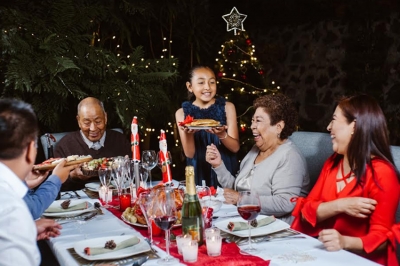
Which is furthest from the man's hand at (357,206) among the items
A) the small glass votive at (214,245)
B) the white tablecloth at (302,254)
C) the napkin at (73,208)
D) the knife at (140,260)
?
the napkin at (73,208)

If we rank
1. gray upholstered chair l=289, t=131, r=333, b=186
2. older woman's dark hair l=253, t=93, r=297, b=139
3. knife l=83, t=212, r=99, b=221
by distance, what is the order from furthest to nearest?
gray upholstered chair l=289, t=131, r=333, b=186 < older woman's dark hair l=253, t=93, r=297, b=139 < knife l=83, t=212, r=99, b=221

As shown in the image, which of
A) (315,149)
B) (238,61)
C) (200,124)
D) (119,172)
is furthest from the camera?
(238,61)

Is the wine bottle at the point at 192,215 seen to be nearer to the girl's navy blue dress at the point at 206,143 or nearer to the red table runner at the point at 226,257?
the red table runner at the point at 226,257

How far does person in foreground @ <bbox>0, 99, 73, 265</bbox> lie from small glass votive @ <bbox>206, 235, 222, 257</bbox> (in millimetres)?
547

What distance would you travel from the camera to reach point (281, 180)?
7.71ft

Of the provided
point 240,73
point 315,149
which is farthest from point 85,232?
point 240,73

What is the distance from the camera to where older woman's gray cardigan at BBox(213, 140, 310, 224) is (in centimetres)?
228

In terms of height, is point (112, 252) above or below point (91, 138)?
below

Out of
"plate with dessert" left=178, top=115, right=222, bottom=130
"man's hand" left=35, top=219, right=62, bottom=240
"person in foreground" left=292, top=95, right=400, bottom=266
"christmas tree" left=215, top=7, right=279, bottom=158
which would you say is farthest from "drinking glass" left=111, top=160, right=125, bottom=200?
"christmas tree" left=215, top=7, right=279, bottom=158

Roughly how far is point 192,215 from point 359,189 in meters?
0.72

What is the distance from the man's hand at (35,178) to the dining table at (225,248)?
371 mm

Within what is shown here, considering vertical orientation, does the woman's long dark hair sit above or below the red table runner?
above

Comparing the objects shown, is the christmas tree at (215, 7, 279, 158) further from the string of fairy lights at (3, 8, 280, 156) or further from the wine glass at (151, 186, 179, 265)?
the wine glass at (151, 186, 179, 265)

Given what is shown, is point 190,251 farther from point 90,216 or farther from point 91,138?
point 91,138
